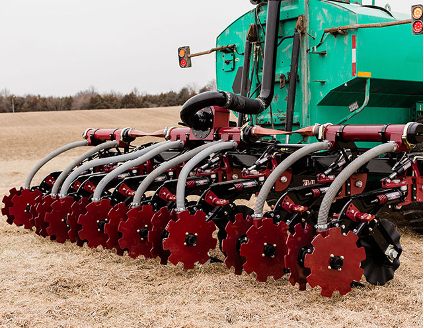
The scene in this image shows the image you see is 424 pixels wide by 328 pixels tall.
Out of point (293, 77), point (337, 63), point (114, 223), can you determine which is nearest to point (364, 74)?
point (337, 63)

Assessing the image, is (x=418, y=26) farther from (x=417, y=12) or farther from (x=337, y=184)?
(x=337, y=184)

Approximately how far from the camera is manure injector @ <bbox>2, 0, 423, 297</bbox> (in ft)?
10.6

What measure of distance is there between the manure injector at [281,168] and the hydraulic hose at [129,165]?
0.01m

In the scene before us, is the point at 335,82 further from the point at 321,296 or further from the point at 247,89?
the point at 321,296

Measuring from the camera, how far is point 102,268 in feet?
12.3

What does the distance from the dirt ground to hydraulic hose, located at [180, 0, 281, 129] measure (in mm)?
1306

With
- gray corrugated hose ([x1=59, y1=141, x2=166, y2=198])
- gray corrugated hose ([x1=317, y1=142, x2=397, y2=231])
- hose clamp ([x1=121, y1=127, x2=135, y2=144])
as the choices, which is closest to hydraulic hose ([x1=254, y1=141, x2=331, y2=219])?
gray corrugated hose ([x1=317, y1=142, x2=397, y2=231])

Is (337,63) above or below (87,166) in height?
above

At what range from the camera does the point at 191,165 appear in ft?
12.2

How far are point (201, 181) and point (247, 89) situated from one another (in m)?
1.62

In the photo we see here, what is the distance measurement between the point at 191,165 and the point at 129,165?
0.77m

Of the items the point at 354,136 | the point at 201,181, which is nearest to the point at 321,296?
the point at 354,136

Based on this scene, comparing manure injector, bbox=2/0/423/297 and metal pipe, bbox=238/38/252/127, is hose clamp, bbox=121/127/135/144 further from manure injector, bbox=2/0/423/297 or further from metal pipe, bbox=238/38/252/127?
metal pipe, bbox=238/38/252/127

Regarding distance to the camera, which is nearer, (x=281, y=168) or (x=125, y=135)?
(x=281, y=168)
